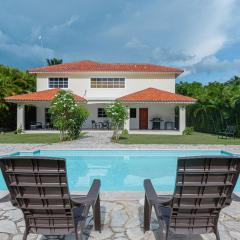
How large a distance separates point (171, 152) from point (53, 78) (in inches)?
994

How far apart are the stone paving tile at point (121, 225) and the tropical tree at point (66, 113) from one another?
17.3m

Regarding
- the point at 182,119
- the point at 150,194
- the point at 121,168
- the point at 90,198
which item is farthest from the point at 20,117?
the point at 150,194

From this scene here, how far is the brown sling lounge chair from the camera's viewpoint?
154 inches

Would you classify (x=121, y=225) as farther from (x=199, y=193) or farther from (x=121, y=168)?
(x=121, y=168)

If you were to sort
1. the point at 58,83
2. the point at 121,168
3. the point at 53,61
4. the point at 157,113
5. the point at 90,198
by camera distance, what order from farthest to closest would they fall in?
the point at 53,61 < the point at 58,83 < the point at 157,113 < the point at 121,168 < the point at 90,198

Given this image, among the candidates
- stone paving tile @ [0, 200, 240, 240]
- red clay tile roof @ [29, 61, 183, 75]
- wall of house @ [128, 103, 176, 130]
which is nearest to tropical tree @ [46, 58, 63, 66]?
red clay tile roof @ [29, 61, 183, 75]

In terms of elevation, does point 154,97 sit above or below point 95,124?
above

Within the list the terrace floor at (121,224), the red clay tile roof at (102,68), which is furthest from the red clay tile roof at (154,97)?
the terrace floor at (121,224)

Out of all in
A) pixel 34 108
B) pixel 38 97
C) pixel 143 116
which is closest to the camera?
pixel 38 97

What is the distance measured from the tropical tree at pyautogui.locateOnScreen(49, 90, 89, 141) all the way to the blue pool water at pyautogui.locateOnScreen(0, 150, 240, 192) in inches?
248

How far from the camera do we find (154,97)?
112 feet

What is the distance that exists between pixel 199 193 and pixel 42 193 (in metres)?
2.21

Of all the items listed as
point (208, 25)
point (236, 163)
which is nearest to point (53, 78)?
point (208, 25)

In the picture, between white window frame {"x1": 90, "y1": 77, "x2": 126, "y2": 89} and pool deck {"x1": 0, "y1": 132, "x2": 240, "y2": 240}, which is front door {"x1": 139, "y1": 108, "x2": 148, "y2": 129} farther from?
pool deck {"x1": 0, "y1": 132, "x2": 240, "y2": 240}
